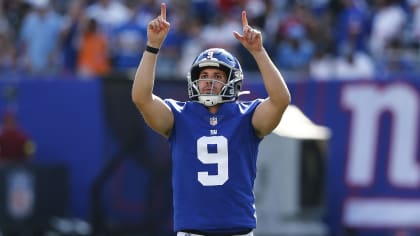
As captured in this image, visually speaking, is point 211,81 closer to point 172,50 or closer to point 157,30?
point 157,30

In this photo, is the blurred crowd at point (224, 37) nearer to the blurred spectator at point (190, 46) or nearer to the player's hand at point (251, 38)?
the blurred spectator at point (190, 46)

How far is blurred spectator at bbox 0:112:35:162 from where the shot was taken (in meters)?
15.9

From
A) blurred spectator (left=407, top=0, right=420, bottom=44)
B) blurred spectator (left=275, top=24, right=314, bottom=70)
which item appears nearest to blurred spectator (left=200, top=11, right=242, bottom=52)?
blurred spectator (left=275, top=24, right=314, bottom=70)

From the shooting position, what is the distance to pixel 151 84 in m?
7.19

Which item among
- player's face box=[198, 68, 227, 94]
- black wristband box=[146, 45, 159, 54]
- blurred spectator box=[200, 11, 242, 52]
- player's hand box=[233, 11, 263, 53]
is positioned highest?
blurred spectator box=[200, 11, 242, 52]

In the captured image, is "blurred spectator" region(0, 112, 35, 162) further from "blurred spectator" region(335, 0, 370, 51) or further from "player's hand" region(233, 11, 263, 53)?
"player's hand" region(233, 11, 263, 53)

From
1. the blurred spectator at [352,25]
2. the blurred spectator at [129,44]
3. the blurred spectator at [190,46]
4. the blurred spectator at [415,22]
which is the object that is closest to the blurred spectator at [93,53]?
the blurred spectator at [129,44]

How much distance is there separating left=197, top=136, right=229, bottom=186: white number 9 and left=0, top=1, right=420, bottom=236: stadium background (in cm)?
786

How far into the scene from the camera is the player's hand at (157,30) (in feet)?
23.4

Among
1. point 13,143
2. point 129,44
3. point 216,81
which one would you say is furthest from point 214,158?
point 129,44

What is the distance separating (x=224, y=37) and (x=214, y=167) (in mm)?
9275

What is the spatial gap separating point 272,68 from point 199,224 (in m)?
0.94

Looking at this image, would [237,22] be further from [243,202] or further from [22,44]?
[243,202]

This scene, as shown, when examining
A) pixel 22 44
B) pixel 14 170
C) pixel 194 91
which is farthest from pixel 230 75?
pixel 22 44
